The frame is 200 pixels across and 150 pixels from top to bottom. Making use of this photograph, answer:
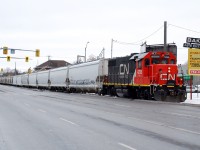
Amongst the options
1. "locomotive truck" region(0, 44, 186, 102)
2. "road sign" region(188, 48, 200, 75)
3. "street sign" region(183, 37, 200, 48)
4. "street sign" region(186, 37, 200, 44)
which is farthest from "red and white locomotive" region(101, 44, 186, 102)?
"street sign" region(186, 37, 200, 44)

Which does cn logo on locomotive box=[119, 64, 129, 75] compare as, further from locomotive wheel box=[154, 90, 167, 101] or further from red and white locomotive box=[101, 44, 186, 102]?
locomotive wheel box=[154, 90, 167, 101]

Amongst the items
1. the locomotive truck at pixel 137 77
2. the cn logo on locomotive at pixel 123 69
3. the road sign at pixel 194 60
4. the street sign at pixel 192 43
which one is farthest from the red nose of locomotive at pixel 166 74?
Answer: the cn logo on locomotive at pixel 123 69

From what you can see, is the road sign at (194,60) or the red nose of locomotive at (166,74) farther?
the road sign at (194,60)

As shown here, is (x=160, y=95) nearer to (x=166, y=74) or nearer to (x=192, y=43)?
(x=166, y=74)

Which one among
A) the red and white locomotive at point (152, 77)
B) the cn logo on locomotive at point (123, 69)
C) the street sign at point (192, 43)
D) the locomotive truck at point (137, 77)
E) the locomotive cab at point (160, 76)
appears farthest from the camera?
the cn logo on locomotive at point (123, 69)

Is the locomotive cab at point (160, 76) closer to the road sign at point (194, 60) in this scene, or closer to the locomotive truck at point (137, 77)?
the locomotive truck at point (137, 77)

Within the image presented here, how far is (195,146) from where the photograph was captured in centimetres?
949

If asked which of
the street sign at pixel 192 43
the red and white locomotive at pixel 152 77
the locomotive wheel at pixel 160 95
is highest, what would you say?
the street sign at pixel 192 43

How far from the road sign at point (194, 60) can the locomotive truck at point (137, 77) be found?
139 cm

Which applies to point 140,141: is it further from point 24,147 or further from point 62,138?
point 24,147

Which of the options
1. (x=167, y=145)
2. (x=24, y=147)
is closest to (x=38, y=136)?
(x=24, y=147)

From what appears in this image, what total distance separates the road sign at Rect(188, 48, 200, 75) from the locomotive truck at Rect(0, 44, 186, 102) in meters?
1.39

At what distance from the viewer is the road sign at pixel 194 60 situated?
32.3 meters

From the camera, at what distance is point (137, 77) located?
3297 centimetres
